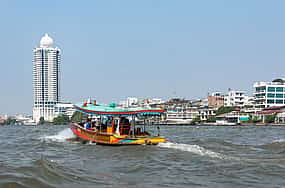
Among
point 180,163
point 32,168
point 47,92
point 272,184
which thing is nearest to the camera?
point 272,184

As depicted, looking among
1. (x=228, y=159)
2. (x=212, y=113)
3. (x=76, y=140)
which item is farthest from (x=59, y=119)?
(x=228, y=159)

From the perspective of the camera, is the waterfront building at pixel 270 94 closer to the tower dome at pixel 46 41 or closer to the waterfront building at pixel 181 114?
the waterfront building at pixel 181 114

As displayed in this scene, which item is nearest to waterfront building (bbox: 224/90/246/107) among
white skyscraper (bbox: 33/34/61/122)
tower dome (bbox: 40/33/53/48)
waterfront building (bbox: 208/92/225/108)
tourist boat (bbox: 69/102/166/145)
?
waterfront building (bbox: 208/92/225/108)

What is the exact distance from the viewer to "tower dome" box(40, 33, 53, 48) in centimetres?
15850

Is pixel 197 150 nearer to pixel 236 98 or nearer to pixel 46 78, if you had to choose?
pixel 236 98

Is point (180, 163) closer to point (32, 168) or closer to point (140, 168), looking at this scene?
point (140, 168)

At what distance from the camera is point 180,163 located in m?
12.0

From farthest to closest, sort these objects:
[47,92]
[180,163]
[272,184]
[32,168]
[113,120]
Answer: [47,92], [113,120], [180,163], [32,168], [272,184]

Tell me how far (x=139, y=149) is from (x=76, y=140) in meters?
7.47

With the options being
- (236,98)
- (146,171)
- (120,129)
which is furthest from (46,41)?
(146,171)

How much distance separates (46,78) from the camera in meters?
157

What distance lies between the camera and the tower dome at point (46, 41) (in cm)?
15850

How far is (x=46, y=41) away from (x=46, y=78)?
14.5 metres

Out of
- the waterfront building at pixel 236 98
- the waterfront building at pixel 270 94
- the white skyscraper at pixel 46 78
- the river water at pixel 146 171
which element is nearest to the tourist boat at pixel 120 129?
the river water at pixel 146 171
